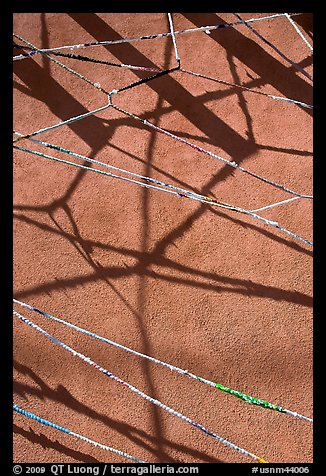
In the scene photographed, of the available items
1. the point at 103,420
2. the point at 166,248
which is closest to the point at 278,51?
the point at 166,248

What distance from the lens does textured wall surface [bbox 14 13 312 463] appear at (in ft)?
13.5

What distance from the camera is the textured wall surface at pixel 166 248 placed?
13.5 ft

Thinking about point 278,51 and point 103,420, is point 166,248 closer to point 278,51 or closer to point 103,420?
point 103,420

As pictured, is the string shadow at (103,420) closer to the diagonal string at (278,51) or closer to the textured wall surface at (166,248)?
the textured wall surface at (166,248)

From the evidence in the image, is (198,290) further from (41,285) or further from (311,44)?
(311,44)

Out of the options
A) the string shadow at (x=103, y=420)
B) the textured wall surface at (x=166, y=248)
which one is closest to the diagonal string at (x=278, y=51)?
the textured wall surface at (x=166, y=248)

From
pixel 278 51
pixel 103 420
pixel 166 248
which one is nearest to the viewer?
pixel 103 420

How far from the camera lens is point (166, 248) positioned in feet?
14.5

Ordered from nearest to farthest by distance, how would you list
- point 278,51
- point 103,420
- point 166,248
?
point 103,420
point 278,51
point 166,248

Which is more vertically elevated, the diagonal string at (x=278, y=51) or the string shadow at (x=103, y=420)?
the diagonal string at (x=278, y=51)

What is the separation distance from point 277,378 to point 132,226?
2.15 metres

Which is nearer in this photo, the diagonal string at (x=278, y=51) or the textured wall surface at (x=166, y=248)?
the textured wall surface at (x=166, y=248)

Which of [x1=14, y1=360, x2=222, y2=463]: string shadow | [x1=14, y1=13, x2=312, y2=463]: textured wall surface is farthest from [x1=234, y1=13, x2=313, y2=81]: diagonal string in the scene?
[x1=14, y1=360, x2=222, y2=463]: string shadow

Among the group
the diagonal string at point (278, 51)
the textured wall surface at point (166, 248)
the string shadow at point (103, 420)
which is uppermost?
the diagonal string at point (278, 51)
